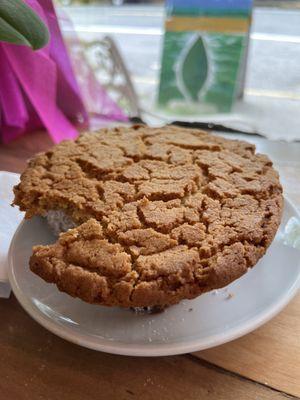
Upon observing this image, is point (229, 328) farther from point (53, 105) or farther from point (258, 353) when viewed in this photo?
point (53, 105)

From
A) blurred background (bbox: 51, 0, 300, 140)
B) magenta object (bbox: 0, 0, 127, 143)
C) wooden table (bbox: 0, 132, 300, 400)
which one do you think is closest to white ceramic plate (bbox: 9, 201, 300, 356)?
wooden table (bbox: 0, 132, 300, 400)

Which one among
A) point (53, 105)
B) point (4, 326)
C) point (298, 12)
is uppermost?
point (298, 12)

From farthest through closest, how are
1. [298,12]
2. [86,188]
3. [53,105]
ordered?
[298,12] → [53,105] → [86,188]

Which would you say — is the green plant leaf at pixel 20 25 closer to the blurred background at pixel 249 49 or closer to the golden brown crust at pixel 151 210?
the golden brown crust at pixel 151 210

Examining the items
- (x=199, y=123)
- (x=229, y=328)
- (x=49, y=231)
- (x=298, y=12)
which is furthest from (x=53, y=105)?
(x=298, y=12)

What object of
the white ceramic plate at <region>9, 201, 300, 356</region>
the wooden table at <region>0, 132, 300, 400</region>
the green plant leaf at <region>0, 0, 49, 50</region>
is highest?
the green plant leaf at <region>0, 0, 49, 50</region>

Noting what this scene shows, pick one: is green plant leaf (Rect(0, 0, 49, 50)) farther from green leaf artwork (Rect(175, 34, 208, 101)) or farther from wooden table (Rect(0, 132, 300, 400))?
green leaf artwork (Rect(175, 34, 208, 101))
